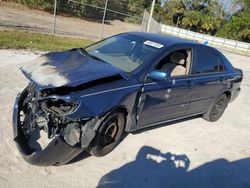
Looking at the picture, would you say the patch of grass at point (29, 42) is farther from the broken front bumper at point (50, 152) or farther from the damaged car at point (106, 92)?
the broken front bumper at point (50, 152)

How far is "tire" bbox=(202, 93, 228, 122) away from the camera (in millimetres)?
6390

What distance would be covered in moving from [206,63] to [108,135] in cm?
260

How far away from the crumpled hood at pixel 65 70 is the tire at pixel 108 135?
0.60 m

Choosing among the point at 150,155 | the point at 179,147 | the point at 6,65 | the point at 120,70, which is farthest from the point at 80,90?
the point at 6,65

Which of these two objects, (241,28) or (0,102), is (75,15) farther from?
(241,28)

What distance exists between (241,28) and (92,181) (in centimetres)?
4634

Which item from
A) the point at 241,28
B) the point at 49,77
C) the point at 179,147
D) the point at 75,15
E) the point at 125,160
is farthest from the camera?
the point at 241,28

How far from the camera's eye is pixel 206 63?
5645 mm

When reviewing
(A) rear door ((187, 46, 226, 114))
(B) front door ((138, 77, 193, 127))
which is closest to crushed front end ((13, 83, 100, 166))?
(B) front door ((138, 77, 193, 127))

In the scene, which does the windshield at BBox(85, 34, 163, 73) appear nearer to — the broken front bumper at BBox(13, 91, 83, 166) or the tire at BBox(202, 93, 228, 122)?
the broken front bumper at BBox(13, 91, 83, 166)

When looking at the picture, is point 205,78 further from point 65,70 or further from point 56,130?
point 56,130

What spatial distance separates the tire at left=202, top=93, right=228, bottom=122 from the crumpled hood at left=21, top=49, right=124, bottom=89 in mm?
2944

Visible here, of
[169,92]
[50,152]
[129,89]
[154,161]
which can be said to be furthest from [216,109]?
[50,152]

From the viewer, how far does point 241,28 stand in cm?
4481
